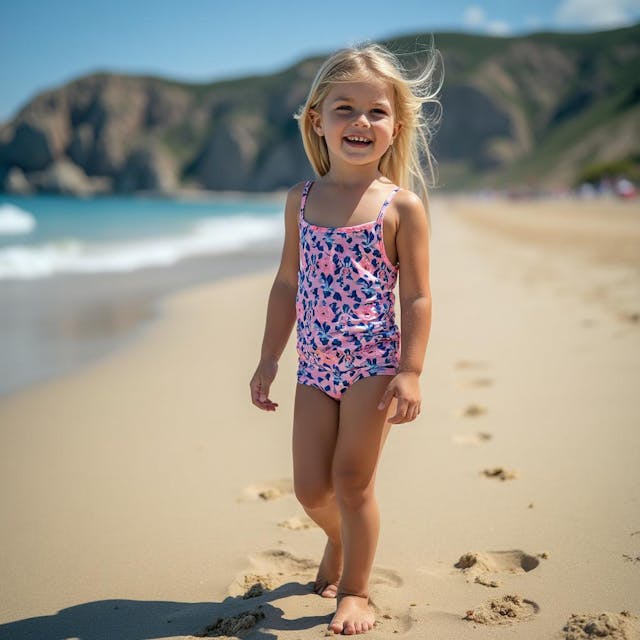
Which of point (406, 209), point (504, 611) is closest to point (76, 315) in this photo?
point (406, 209)

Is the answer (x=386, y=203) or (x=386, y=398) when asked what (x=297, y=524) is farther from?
(x=386, y=203)

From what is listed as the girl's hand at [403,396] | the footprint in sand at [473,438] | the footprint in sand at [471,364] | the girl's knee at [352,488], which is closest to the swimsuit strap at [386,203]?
the girl's hand at [403,396]

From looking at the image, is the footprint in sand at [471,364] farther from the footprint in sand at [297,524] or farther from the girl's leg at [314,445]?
the girl's leg at [314,445]

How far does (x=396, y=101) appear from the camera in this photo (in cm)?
244

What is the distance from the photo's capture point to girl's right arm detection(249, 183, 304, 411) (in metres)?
2.48

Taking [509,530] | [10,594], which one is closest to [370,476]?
[509,530]

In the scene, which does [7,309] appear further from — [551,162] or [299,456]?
[551,162]

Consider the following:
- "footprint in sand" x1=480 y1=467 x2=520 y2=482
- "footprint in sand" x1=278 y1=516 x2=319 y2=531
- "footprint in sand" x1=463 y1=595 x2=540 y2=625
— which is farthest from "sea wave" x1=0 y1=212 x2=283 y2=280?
"footprint in sand" x1=463 y1=595 x2=540 y2=625

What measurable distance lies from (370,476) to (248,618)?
1.99 ft

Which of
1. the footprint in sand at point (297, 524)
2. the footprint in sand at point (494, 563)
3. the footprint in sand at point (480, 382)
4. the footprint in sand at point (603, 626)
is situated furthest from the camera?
the footprint in sand at point (480, 382)

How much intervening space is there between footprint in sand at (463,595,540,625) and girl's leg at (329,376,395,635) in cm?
34

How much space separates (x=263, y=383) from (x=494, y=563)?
42.7 inches

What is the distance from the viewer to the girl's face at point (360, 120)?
2.32m

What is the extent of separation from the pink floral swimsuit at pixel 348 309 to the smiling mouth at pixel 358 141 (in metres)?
0.19
